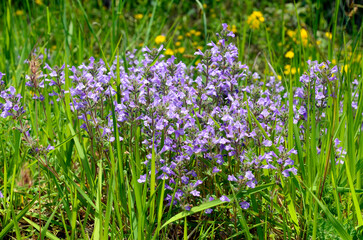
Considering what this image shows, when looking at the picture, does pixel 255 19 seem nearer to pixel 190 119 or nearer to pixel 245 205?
pixel 190 119

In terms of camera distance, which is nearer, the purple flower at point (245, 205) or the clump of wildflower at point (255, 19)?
the purple flower at point (245, 205)

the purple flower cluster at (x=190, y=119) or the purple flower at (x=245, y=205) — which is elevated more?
the purple flower cluster at (x=190, y=119)

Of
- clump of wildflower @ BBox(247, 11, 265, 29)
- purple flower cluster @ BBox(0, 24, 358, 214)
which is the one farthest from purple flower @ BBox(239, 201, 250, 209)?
clump of wildflower @ BBox(247, 11, 265, 29)

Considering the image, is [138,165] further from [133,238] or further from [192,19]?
[192,19]

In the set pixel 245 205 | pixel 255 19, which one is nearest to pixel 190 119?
pixel 245 205

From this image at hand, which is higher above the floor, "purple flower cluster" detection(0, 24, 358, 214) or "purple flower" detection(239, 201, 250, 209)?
"purple flower cluster" detection(0, 24, 358, 214)

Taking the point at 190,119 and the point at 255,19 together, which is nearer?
the point at 190,119

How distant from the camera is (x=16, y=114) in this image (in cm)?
198

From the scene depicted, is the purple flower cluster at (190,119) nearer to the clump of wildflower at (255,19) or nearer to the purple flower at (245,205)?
the purple flower at (245,205)

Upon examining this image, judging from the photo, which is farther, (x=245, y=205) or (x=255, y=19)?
(x=255, y=19)

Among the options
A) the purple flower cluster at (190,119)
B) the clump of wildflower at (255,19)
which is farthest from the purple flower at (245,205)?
the clump of wildflower at (255,19)

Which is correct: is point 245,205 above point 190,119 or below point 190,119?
below

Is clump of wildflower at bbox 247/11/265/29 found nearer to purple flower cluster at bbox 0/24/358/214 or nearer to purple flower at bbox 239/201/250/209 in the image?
purple flower cluster at bbox 0/24/358/214

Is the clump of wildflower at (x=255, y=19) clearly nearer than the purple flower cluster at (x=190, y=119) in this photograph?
No
